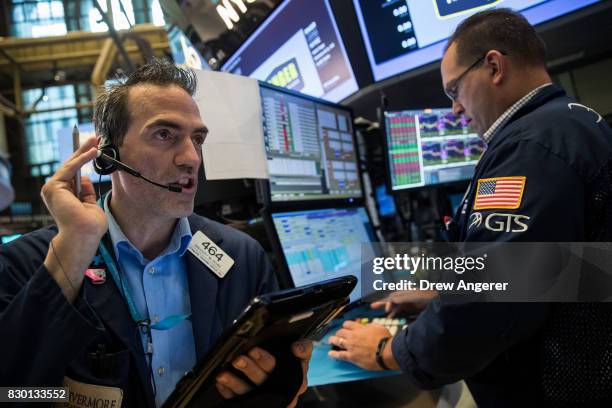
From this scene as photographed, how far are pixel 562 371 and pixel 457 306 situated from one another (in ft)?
0.78

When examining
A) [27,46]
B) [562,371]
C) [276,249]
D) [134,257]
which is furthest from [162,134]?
[27,46]

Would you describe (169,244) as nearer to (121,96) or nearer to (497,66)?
(121,96)

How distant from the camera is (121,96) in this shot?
1.04 metres

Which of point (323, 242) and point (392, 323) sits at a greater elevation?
point (323, 242)

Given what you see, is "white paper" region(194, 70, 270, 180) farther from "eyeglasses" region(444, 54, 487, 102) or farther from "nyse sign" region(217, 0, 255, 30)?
"nyse sign" region(217, 0, 255, 30)

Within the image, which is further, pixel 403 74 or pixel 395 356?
pixel 403 74

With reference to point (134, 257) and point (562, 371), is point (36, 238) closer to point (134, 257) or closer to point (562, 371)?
point (134, 257)

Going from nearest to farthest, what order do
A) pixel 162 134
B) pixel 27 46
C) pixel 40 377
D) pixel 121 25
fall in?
pixel 40 377
pixel 162 134
pixel 121 25
pixel 27 46

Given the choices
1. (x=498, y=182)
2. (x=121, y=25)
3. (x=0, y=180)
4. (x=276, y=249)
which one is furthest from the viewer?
(x=121, y=25)

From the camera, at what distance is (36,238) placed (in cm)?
90

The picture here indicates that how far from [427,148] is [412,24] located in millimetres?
555

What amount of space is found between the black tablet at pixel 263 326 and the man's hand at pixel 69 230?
0.28 metres

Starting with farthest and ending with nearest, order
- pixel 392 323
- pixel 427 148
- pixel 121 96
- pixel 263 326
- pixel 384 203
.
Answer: pixel 384 203, pixel 427 148, pixel 392 323, pixel 121 96, pixel 263 326

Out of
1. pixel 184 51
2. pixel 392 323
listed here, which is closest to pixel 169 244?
pixel 392 323
